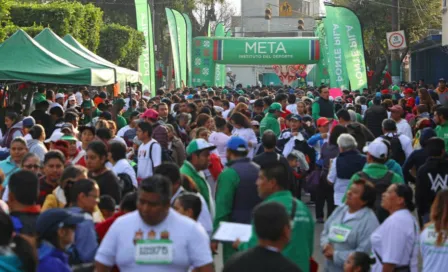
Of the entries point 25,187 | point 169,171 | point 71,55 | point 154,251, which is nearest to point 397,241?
point 169,171

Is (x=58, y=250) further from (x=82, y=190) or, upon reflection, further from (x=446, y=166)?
(x=446, y=166)

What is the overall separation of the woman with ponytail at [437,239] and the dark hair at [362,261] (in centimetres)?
42

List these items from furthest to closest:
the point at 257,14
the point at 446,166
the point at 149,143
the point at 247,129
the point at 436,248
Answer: the point at 257,14, the point at 247,129, the point at 149,143, the point at 446,166, the point at 436,248

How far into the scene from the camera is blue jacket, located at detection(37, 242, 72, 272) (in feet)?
18.5

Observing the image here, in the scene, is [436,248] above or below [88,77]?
below

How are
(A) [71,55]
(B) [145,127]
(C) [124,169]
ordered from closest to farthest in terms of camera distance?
1. (C) [124,169]
2. (B) [145,127]
3. (A) [71,55]

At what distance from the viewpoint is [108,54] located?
4378cm

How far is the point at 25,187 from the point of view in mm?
6965

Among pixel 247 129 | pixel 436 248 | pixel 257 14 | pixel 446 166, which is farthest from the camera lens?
pixel 257 14

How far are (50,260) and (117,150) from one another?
15.6ft

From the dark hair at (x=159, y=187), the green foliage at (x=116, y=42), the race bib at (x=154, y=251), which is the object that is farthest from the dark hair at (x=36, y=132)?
the green foliage at (x=116, y=42)

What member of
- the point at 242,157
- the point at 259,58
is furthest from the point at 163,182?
the point at 259,58

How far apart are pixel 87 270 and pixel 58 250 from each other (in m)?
0.44

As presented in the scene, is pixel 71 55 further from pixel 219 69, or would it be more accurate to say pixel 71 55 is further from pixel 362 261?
pixel 219 69
